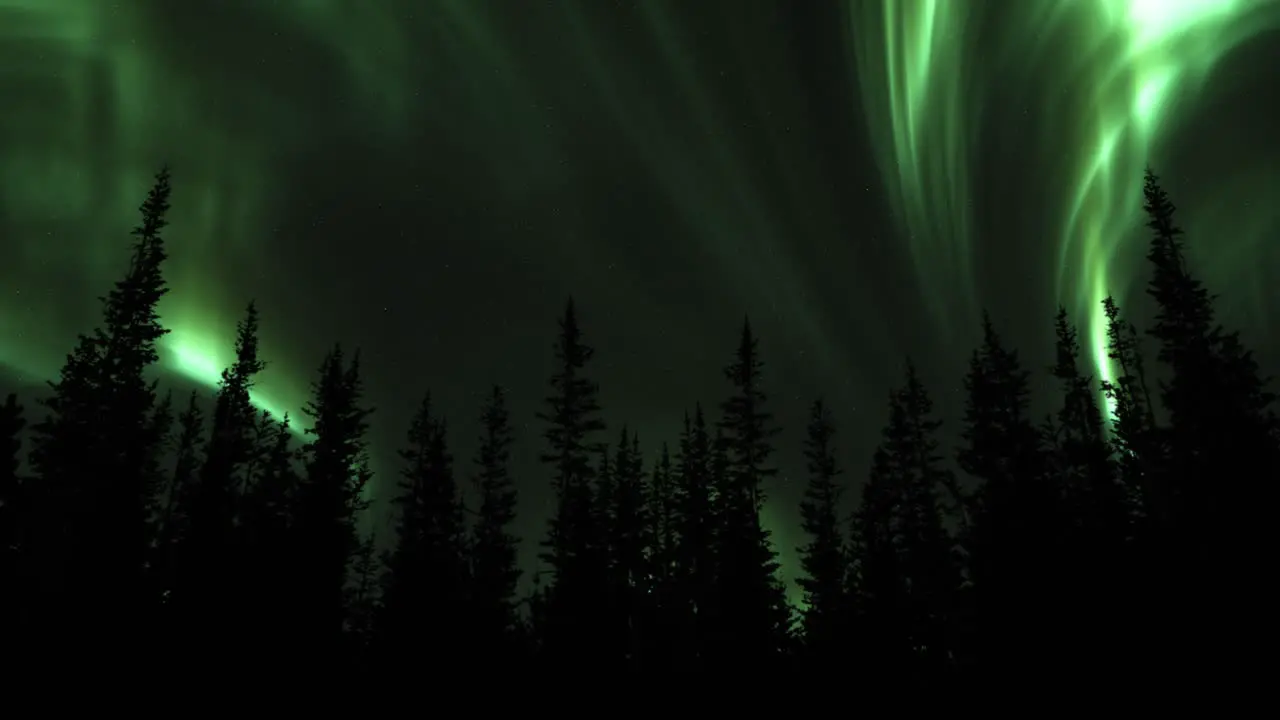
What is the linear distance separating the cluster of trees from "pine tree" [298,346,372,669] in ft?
0.46

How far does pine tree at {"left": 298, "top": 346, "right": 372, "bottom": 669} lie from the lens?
87.6 feet

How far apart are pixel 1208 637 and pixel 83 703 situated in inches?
1123

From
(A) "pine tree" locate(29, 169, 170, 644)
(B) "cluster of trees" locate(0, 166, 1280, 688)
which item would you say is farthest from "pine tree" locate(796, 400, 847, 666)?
(A) "pine tree" locate(29, 169, 170, 644)

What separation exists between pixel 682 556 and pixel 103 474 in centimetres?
2700

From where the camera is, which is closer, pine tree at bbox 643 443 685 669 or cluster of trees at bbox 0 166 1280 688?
cluster of trees at bbox 0 166 1280 688

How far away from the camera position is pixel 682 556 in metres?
42.7

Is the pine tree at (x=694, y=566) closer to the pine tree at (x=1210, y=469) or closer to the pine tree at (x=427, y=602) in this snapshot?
the pine tree at (x=427, y=602)

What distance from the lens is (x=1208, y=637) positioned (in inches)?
816

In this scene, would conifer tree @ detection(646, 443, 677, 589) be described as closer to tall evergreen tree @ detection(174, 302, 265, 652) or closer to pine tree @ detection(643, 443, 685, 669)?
pine tree @ detection(643, 443, 685, 669)

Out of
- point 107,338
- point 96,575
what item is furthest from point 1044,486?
point 107,338

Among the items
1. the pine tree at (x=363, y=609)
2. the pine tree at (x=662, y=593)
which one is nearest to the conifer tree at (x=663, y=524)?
the pine tree at (x=662, y=593)

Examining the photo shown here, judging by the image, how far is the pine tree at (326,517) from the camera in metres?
26.7

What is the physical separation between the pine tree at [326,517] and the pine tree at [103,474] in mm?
5058

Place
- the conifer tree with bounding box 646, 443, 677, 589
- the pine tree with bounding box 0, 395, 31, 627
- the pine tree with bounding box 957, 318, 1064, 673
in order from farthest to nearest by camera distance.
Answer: the conifer tree with bounding box 646, 443, 677, 589 → the pine tree with bounding box 957, 318, 1064, 673 → the pine tree with bounding box 0, 395, 31, 627
